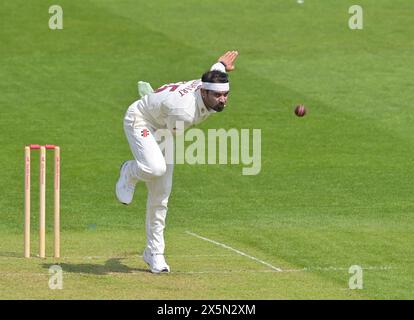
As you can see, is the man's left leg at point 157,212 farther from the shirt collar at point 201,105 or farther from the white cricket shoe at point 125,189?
the shirt collar at point 201,105

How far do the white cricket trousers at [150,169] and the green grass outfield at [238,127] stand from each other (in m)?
0.51

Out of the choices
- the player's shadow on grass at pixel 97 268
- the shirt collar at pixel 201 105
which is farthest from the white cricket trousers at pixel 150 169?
the shirt collar at pixel 201 105

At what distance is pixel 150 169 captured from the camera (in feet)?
43.2

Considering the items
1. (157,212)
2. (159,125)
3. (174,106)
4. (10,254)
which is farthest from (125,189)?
(10,254)

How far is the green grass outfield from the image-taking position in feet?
44.4

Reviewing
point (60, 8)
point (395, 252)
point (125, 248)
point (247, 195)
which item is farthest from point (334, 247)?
point (60, 8)

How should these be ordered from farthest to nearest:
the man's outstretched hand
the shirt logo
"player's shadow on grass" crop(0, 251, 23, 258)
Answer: "player's shadow on grass" crop(0, 251, 23, 258)
the man's outstretched hand
the shirt logo

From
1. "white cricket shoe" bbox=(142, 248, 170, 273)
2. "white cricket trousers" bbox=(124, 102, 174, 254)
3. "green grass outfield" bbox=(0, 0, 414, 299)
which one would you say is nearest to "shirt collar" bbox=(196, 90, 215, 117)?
"white cricket trousers" bbox=(124, 102, 174, 254)

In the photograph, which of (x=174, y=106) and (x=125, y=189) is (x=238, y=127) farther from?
(x=174, y=106)

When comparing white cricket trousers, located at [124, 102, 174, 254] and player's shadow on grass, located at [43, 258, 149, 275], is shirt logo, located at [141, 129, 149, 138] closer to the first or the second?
white cricket trousers, located at [124, 102, 174, 254]

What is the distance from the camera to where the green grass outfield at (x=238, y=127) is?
1354cm

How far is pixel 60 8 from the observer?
29.8 m

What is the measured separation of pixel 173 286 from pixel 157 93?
2182 mm

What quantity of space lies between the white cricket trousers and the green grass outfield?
51 centimetres
